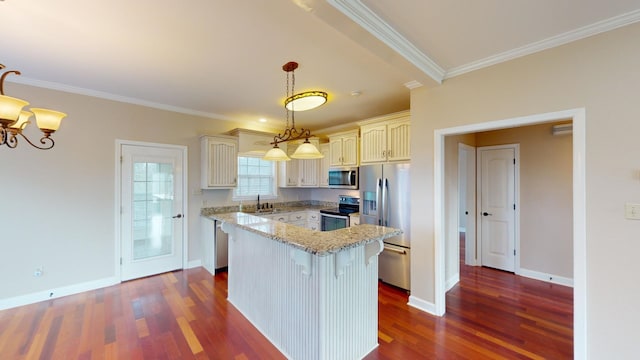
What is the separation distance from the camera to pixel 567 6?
1.67m

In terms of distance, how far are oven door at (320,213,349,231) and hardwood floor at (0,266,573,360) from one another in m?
1.28

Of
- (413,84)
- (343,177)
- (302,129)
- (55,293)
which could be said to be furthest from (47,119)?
(343,177)

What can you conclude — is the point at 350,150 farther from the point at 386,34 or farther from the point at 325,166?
the point at 386,34

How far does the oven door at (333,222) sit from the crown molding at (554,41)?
2.67 meters

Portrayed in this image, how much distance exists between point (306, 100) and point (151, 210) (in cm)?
309

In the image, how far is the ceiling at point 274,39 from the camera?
170 cm

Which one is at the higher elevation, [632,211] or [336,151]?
[336,151]

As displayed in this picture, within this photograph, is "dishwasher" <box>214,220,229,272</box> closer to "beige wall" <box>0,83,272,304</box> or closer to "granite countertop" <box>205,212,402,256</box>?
"beige wall" <box>0,83,272,304</box>

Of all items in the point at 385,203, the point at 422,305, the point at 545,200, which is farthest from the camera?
the point at 545,200

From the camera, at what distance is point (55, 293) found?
3146 millimetres

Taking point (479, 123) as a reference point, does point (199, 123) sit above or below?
above

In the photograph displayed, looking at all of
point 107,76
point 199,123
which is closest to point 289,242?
point 107,76

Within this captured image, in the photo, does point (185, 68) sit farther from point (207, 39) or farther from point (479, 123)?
point (479, 123)

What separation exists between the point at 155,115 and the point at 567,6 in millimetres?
4831
